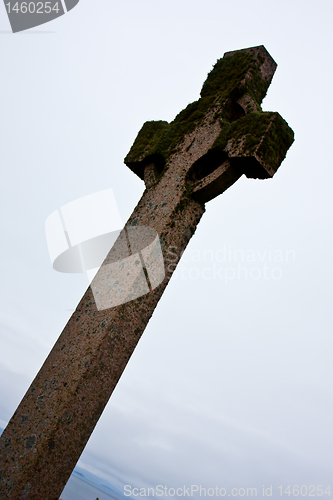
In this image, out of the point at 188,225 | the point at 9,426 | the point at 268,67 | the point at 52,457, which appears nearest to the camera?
the point at 52,457

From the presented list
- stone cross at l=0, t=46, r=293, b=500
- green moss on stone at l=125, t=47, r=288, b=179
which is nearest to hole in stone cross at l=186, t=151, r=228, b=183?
stone cross at l=0, t=46, r=293, b=500

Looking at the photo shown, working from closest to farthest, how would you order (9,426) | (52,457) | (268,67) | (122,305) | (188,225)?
1. (52,457)
2. (9,426)
3. (122,305)
4. (188,225)
5. (268,67)

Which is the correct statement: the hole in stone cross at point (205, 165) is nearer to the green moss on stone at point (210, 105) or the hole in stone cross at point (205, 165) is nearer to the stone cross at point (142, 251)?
the stone cross at point (142, 251)

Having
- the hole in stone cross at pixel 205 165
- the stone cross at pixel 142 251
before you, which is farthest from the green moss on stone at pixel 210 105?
the hole in stone cross at pixel 205 165

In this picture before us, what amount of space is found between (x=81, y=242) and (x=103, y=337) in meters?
0.95

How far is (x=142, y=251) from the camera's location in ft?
8.56

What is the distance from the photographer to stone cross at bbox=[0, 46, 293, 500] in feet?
6.61

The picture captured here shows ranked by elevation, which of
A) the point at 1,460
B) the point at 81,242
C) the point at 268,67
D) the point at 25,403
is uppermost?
the point at 268,67

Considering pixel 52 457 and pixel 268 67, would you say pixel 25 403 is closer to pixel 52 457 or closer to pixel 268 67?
pixel 52 457

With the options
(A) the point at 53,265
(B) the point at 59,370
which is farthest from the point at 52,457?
(A) the point at 53,265

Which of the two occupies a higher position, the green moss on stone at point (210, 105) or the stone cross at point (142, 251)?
the green moss on stone at point (210, 105)

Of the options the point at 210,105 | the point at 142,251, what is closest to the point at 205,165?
the point at 210,105

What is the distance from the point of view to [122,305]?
93.5 inches

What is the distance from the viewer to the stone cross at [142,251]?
2.01 meters
